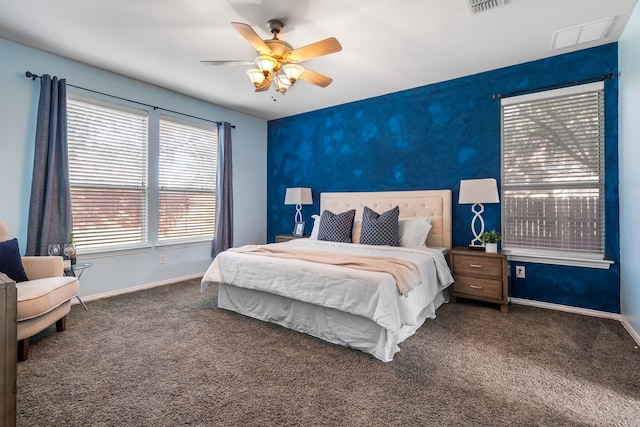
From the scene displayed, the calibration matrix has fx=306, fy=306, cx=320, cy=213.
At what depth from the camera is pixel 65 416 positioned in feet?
5.21

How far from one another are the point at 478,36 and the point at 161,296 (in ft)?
14.3

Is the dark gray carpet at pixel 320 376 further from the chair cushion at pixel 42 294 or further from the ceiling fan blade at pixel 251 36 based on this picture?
the ceiling fan blade at pixel 251 36

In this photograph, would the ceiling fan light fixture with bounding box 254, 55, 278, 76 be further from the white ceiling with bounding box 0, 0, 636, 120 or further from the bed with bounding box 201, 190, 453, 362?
the bed with bounding box 201, 190, 453, 362

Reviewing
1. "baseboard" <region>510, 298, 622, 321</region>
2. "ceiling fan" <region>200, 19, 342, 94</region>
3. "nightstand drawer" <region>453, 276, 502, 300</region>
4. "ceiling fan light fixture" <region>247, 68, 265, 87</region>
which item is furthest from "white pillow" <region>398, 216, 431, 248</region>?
"ceiling fan light fixture" <region>247, 68, 265, 87</region>

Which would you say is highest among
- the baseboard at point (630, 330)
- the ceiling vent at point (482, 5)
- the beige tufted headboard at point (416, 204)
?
the ceiling vent at point (482, 5)

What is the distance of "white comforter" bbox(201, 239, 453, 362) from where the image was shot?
7.02ft

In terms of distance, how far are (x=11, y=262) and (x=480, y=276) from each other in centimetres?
426

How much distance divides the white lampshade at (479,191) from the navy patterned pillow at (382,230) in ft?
2.59

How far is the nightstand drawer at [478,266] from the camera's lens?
10.3ft

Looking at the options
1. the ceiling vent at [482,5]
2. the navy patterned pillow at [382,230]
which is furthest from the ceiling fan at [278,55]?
the navy patterned pillow at [382,230]

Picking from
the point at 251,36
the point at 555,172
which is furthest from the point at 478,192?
the point at 251,36

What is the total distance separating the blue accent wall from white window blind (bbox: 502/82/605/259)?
0.30 feet

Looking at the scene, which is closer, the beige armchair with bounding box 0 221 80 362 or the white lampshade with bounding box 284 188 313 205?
the beige armchair with bounding box 0 221 80 362

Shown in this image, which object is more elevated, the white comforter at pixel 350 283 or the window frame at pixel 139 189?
the window frame at pixel 139 189
